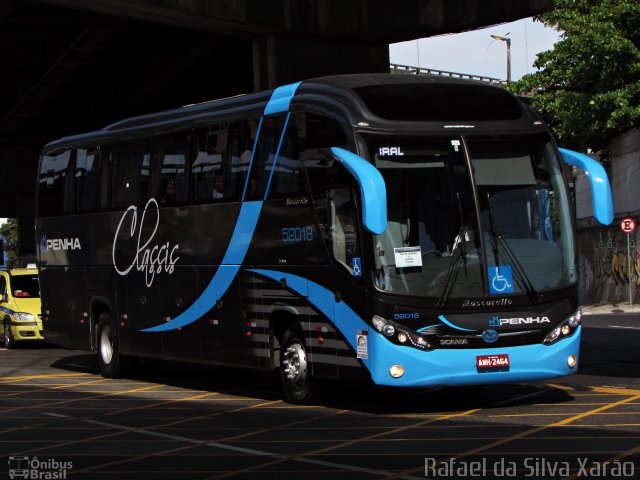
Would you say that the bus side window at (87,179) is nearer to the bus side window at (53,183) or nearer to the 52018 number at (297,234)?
the bus side window at (53,183)

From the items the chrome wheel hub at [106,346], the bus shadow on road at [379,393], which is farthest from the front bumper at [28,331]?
the bus shadow on road at [379,393]

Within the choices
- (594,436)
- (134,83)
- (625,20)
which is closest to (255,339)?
(594,436)

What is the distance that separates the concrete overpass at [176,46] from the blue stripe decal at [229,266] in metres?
6.35

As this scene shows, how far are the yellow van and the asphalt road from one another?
26.3 ft

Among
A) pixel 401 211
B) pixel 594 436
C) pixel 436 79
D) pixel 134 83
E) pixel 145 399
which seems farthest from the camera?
pixel 134 83

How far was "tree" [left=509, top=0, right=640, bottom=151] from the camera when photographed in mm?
41469

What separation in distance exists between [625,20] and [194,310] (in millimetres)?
29206

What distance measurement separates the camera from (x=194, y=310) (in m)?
16.7

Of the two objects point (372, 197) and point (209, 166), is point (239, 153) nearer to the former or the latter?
point (209, 166)

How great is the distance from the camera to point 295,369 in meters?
14.3

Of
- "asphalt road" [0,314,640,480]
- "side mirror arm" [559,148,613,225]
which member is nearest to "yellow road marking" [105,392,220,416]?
"asphalt road" [0,314,640,480]

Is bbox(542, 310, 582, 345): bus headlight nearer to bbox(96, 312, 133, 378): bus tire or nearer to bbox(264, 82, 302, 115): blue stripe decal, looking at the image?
bbox(264, 82, 302, 115): blue stripe decal

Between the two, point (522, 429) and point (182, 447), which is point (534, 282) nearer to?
point (522, 429)

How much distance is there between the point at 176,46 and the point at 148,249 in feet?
49.6
